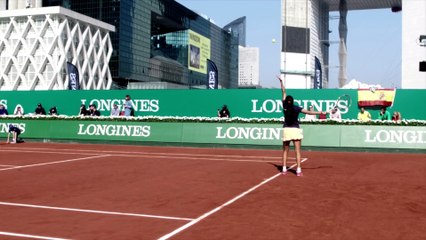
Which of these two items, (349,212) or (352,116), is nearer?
(349,212)

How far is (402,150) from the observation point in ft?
64.6

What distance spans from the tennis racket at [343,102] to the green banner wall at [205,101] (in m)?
0.15

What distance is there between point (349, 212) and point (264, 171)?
541 cm

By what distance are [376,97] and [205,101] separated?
9.20 meters

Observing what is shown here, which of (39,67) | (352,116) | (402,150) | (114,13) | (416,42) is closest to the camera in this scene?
(402,150)

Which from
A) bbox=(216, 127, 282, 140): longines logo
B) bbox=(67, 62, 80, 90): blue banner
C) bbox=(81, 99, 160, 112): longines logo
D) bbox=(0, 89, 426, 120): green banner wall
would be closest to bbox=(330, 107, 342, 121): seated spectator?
bbox=(0, 89, 426, 120): green banner wall

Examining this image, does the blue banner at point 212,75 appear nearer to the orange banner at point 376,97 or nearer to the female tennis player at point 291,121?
the orange banner at point 376,97

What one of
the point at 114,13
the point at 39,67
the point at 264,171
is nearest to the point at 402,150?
the point at 264,171

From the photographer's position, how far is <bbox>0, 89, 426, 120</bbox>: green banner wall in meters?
23.4

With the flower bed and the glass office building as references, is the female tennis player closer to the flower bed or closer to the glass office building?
the flower bed

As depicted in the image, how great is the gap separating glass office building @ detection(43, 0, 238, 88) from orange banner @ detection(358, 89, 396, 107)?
67378 millimetres

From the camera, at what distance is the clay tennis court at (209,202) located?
19.5 ft

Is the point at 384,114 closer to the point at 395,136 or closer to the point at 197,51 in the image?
the point at 395,136

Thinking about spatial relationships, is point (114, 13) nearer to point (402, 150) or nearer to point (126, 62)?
point (126, 62)
